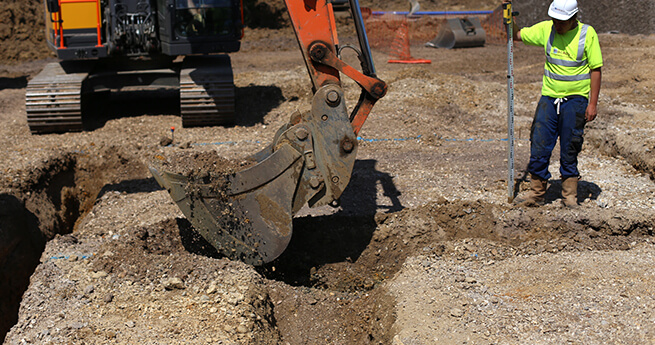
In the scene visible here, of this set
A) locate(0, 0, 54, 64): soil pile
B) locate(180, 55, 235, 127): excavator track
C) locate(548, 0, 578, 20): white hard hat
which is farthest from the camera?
locate(0, 0, 54, 64): soil pile

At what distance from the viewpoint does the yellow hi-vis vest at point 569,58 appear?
5.07m

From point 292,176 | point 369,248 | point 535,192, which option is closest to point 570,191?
point 535,192

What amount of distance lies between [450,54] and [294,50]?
436 cm

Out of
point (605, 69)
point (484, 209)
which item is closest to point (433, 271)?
point (484, 209)

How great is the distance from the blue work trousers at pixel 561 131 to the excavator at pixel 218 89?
5.54ft

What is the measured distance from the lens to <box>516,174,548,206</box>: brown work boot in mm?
5602

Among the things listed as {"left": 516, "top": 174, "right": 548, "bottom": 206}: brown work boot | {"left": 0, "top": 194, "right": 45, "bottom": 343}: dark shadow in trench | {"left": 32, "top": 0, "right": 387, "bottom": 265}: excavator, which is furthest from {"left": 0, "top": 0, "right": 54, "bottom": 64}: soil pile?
{"left": 516, "top": 174, "right": 548, "bottom": 206}: brown work boot

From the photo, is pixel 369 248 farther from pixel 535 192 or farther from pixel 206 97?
pixel 206 97

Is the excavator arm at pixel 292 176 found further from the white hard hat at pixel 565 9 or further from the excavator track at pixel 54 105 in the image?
the excavator track at pixel 54 105

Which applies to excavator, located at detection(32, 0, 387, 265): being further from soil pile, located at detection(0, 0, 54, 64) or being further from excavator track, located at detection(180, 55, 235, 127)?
soil pile, located at detection(0, 0, 54, 64)

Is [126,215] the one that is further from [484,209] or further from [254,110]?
[254,110]

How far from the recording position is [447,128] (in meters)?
8.55

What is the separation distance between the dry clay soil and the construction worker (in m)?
0.47

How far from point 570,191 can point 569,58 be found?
1235 millimetres
